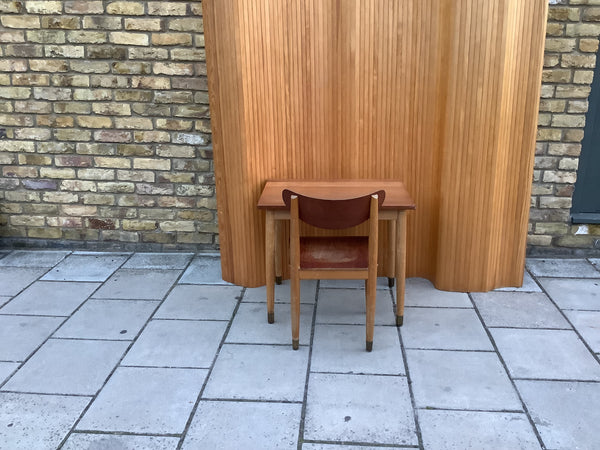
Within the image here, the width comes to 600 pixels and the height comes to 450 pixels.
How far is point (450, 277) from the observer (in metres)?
3.26

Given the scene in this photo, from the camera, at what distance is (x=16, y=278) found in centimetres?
354

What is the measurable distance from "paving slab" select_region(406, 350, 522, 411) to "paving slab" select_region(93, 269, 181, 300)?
1668 millimetres

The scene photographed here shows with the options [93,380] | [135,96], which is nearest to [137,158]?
[135,96]

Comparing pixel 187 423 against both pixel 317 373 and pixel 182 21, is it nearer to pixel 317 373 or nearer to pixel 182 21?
pixel 317 373

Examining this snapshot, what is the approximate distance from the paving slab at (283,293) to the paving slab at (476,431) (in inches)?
48.0

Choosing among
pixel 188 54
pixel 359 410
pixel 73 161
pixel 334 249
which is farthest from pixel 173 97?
pixel 359 410

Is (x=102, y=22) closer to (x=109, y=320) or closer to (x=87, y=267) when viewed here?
(x=87, y=267)

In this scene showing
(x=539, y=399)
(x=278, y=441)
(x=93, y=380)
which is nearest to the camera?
(x=278, y=441)

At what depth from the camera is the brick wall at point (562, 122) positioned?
10.8 ft

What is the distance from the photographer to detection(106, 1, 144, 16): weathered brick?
3.50 meters

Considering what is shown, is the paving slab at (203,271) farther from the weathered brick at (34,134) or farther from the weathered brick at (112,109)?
the weathered brick at (34,134)

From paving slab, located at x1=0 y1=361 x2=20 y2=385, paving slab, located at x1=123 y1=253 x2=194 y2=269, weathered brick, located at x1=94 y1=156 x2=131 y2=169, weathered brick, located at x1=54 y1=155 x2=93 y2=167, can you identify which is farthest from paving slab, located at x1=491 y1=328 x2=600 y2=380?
weathered brick, located at x1=54 y1=155 x2=93 y2=167

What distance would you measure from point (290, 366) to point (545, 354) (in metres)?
1.26

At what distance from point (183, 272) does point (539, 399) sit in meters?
2.36
